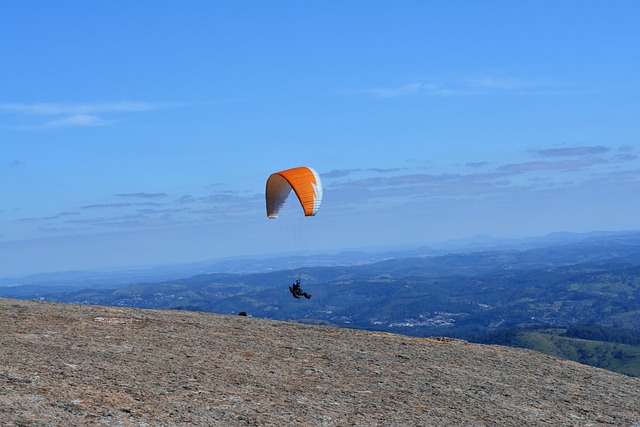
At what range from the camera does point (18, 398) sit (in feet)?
54.4

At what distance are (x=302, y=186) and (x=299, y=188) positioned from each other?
0.42 meters

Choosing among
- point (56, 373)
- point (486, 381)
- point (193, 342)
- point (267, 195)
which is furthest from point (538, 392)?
point (267, 195)

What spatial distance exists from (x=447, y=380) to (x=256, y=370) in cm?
665

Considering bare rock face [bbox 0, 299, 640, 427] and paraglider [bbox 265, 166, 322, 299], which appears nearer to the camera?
bare rock face [bbox 0, 299, 640, 427]

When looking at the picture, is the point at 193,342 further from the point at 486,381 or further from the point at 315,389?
the point at 486,381

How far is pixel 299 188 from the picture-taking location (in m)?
33.9

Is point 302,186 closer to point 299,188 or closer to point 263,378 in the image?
point 299,188

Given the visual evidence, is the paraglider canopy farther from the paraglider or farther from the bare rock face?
the bare rock face

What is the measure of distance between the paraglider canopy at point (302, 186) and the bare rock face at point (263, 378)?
6.54 m

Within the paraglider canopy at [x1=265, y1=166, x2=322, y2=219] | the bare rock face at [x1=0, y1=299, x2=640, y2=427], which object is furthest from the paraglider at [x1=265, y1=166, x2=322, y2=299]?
the bare rock face at [x1=0, y1=299, x2=640, y2=427]

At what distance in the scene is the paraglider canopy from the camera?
3403cm

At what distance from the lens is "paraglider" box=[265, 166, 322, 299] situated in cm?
3403

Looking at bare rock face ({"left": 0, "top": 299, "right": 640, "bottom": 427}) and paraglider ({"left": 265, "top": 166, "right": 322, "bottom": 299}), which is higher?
paraglider ({"left": 265, "top": 166, "right": 322, "bottom": 299})

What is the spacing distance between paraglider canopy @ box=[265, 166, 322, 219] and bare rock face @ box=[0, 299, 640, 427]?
654 cm
